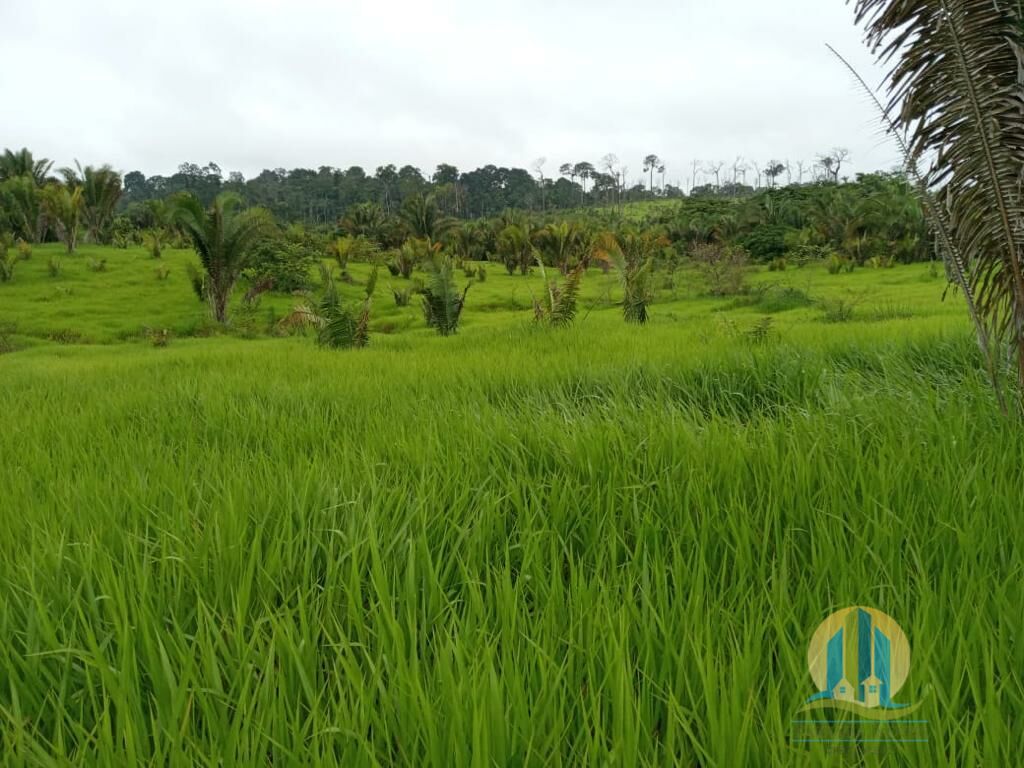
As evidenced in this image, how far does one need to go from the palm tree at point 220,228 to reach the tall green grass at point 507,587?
13570 millimetres

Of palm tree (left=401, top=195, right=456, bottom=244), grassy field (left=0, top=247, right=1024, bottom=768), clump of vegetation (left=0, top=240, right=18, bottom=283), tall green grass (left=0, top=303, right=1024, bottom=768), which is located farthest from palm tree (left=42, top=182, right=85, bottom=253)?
tall green grass (left=0, top=303, right=1024, bottom=768)

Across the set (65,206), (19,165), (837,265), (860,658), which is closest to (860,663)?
(860,658)

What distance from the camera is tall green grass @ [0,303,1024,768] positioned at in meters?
0.73

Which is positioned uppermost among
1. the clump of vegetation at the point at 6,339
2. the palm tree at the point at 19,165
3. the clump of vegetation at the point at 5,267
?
the palm tree at the point at 19,165

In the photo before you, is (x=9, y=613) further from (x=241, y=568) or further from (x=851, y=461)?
(x=851, y=461)

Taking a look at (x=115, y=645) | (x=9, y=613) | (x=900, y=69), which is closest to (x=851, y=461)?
(x=900, y=69)

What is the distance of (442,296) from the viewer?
9.96m

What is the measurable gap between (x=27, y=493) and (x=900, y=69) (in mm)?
3224

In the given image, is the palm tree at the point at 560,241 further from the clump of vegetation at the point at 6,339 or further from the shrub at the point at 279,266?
the clump of vegetation at the point at 6,339

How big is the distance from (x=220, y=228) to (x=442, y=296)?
8394 millimetres

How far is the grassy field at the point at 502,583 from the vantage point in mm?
728

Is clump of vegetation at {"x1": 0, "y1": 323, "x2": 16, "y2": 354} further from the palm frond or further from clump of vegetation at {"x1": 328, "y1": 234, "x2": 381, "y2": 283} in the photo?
the palm frond

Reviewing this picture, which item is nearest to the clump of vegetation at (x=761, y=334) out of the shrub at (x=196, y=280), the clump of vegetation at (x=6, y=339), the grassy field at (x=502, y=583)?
the grassy field at (x=502, y=583)

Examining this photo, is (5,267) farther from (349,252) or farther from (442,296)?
(442,296)
